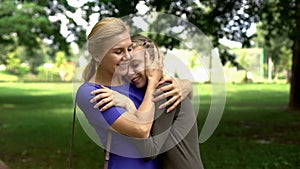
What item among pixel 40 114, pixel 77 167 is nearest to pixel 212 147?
pixel 77 167

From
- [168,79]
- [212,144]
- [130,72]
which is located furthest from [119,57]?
[212,144]

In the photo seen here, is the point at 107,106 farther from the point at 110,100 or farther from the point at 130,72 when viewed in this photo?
the point at 130,72

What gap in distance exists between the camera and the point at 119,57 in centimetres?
144

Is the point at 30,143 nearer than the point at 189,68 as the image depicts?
No

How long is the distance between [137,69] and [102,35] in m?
0.15

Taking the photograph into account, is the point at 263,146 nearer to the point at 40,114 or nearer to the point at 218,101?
the point at 218,101

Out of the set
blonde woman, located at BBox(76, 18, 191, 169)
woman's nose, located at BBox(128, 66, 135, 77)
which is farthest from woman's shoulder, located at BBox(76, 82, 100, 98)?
woman's nose, located at BBox(128, 66, 135, 77)

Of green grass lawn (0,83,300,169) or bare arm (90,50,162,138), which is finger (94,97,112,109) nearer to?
bare arm (90,50,162,138)

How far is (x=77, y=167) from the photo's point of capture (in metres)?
6.45

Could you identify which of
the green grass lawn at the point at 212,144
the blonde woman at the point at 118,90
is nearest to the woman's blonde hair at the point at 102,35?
the blonde woman at the point at 118,90

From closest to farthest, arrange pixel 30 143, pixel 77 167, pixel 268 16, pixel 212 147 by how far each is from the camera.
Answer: pixel 77 167 < pixel 212 147 < pixel 30 143 < pixel 268 16

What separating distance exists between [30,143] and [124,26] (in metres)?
7.68

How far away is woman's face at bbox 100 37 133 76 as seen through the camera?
4.72ft

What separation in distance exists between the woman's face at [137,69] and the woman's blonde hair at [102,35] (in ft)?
0.27
